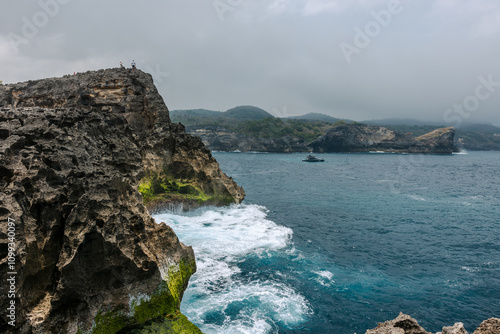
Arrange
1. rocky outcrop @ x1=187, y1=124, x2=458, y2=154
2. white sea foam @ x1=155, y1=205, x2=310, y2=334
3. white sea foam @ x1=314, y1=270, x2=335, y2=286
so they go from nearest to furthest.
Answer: white sea foam @ x1=155, y1=205, x2=310, y2=334
white sea foam @ x1=314, y1=270, x2=335, y2=286
rocky outcrop @ x1=187, y1=124, x2=458, y2=154

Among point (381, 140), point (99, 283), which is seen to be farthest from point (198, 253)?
point (381, 140)

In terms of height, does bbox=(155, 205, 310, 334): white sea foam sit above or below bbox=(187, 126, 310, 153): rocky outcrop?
below

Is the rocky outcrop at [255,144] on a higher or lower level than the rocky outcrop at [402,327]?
higher

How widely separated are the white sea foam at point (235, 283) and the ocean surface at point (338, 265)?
0.06m

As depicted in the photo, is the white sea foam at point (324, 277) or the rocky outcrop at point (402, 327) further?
the white sea foam at point (324, 277)

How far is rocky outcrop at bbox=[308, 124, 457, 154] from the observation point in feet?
579

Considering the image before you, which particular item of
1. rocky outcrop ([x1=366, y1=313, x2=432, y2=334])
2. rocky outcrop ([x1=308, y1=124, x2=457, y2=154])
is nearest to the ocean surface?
rocky outcrop ([x1=366, y1=313, x2=432, y2=334])

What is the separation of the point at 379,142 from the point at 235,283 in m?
186

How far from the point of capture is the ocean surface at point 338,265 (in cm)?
1546

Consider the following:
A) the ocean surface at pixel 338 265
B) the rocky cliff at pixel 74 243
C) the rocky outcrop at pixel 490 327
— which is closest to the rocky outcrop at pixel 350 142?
the ocean surface at pixel 338 265

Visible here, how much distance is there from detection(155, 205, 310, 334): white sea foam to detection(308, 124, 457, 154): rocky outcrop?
15890cm

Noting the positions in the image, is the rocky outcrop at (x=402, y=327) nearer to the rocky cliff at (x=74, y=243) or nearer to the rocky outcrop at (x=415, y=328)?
the rocky outcrop at (x=415, y=328)

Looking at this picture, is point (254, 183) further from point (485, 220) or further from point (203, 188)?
point (485, 220)

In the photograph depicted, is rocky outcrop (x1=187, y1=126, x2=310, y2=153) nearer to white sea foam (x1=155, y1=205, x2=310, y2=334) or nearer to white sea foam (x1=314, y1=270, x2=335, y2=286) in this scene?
white sea foam (x1=155, y1=205, x2=310, y2=334)
